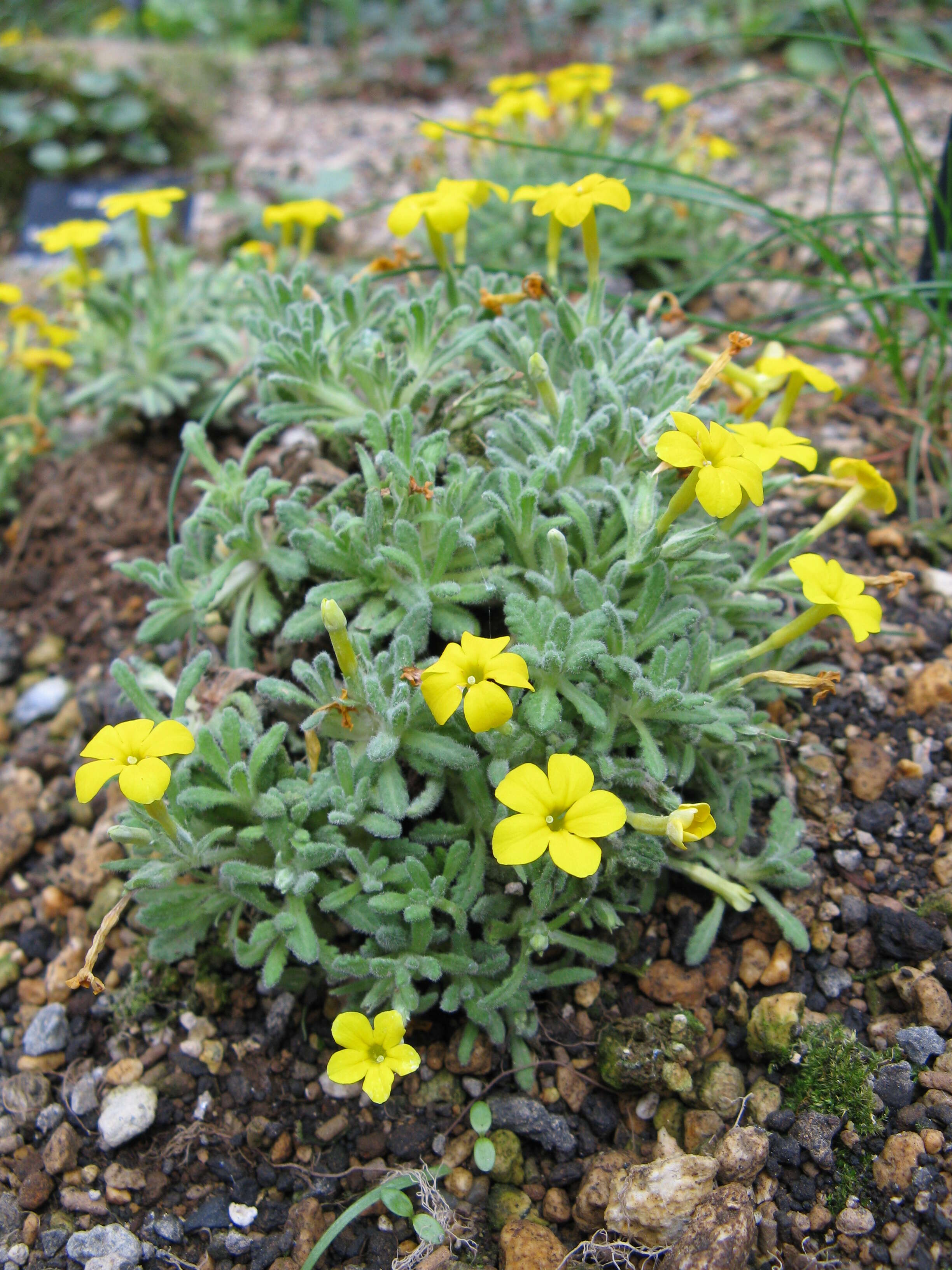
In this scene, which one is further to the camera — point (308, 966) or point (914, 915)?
point (308, 966)

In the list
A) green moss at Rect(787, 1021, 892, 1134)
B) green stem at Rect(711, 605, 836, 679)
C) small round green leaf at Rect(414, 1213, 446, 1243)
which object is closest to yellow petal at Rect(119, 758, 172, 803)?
small round green leaf at Rect(414, 1213, 446, 1243)

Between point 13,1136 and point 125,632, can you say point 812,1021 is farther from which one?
point 125,632

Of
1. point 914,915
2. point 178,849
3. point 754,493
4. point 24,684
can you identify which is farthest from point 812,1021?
point 24,684

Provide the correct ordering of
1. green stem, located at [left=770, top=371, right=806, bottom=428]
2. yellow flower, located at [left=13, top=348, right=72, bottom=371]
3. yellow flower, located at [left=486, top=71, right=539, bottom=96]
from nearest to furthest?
green stem, located at [left=770, top=371, right=806, bottom=428] < yellow flower, located at [left=13, top=348, right=72, bottom=371] < yellow flower, located at [left=486, top=71, right=539, bottom=96]

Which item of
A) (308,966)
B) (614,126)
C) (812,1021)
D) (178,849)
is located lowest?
(308,966)

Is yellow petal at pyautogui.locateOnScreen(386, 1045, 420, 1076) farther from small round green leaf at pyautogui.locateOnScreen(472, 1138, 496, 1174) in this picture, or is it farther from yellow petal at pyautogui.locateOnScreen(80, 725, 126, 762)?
yellow petal at pyautogui.locateOnScreen(80, 725, 126, 762)

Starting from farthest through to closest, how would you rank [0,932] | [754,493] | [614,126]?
[614,126], [0,932], [754,493]
